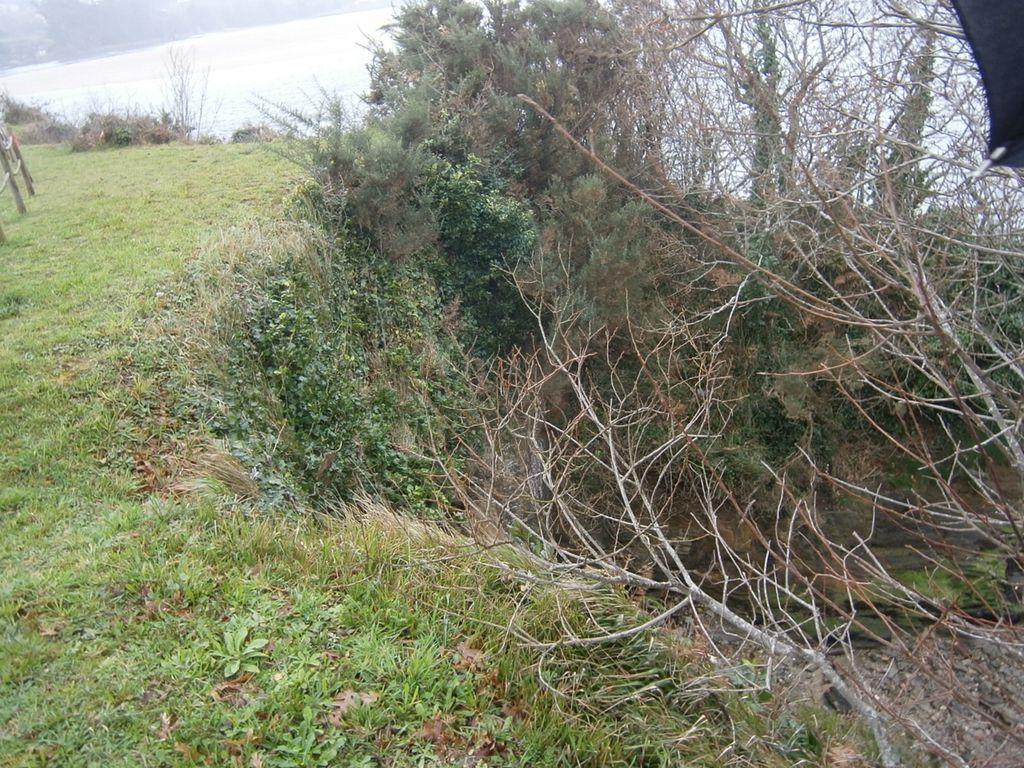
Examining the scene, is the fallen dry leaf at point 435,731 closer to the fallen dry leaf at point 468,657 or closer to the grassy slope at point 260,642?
the grassy slope at point 260,642

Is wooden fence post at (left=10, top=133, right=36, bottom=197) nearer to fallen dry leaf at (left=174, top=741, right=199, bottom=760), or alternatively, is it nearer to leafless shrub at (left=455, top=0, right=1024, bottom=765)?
leafless shrub at (left=455, top=0, right=1024, bottom=765)

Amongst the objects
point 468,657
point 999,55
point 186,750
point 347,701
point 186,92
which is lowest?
point 468,657

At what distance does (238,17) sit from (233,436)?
2102cm

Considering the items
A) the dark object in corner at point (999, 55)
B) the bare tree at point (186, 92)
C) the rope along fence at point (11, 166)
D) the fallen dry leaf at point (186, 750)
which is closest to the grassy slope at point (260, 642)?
the fallen dry leaf at point (186, 750)

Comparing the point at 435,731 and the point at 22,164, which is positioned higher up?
the point at 22,164

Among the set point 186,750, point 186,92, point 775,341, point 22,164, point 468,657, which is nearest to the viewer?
point 186,750

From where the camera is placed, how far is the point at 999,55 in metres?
1.43

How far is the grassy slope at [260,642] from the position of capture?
11.5ft

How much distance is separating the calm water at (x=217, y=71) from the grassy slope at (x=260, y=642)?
1172cm

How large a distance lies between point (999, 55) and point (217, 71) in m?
24.7

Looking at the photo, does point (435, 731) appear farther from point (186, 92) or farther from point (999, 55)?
point (186, 92)

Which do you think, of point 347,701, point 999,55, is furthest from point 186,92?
point 999,55

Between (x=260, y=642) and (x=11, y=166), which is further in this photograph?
(x=11, y=166)

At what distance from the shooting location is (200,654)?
385 centimetres
